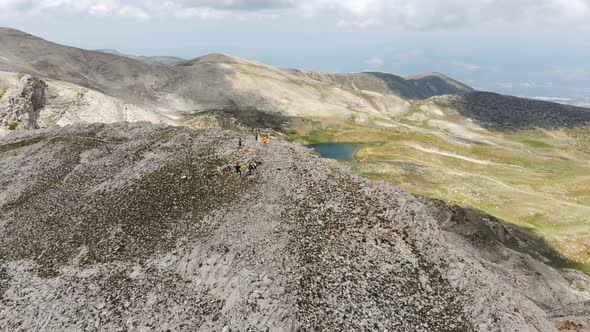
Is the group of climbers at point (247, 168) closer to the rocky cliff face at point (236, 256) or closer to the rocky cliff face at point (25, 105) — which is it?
the rocky cliff face at point (236, 256)

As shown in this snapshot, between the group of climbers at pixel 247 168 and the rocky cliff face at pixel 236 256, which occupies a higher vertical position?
the group of climbers at pixel 247 168

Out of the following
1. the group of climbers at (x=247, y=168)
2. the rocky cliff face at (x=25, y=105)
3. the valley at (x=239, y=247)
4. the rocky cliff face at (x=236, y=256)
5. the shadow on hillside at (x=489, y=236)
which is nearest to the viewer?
the rocky cliff face at (x=236, y=256)

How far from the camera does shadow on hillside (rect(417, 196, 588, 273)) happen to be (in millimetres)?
57688

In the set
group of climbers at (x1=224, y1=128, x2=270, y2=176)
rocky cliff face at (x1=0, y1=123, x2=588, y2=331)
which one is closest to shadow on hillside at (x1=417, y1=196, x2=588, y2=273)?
rocky cliff face at (x1=0, y1=123, x2=588, y2=331)

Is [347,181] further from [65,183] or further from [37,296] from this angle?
[65,183]

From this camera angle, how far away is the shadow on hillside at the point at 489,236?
57.7 m

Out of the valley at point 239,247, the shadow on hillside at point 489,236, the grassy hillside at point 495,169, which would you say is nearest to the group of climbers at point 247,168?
the valley at point 239,247

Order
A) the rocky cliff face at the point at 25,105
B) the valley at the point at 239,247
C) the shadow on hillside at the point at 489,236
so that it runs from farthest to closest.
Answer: the rocky cliff face at the point at 25,105 < the shadow on hillside at the point at 489,236 < the valley at the point at 239,247

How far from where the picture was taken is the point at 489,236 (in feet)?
199

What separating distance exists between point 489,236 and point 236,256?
162ft

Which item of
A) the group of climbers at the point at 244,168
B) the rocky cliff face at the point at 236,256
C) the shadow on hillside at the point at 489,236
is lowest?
the shadow on hillside at the point at 489,236

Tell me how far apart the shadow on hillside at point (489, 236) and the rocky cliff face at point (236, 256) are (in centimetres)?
1327

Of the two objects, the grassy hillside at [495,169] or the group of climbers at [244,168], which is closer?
the group of climbers at [244,168]

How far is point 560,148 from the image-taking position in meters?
164
